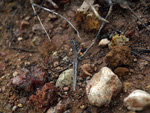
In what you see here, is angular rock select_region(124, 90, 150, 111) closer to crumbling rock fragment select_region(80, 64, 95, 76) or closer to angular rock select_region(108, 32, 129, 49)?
crumbling rock fragment select_region(80, 64, 95, 76)

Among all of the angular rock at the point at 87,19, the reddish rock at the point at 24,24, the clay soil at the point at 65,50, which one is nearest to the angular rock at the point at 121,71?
the clay soil at the point at 65,50

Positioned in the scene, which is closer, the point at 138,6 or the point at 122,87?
the point at 122,87

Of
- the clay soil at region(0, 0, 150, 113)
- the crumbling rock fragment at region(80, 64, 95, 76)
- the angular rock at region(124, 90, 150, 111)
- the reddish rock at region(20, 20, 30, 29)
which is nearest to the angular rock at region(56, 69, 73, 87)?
the clay soil at region(0, 0, 150, 113)

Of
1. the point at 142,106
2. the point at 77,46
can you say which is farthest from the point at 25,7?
the point at 142,106

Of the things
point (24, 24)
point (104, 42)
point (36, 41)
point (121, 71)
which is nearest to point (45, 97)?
point (121, 71)

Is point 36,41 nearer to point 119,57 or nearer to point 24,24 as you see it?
point 24,24

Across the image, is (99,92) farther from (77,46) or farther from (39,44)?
(39,44)

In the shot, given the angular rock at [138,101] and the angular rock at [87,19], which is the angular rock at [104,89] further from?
the angular rock at [87,19]
